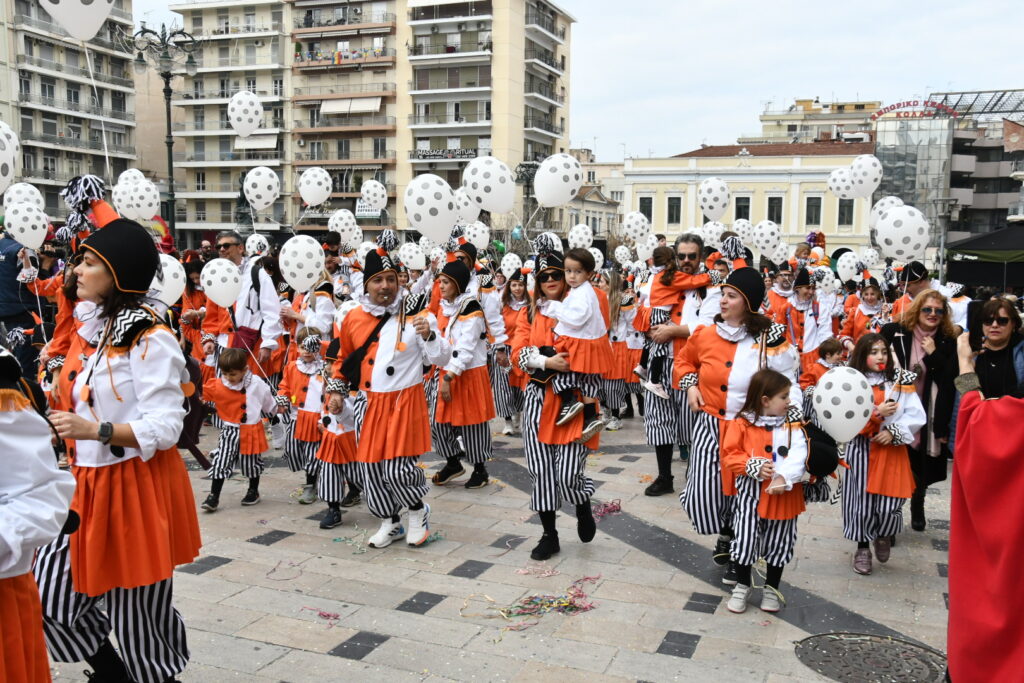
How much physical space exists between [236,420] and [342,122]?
5106 centimetres

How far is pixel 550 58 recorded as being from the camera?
56.7 metres

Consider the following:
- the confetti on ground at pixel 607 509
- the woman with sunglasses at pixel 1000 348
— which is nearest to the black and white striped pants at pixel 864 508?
the woman with sunglasses at pixel 1000 348

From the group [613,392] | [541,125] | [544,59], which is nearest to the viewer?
[613,392]

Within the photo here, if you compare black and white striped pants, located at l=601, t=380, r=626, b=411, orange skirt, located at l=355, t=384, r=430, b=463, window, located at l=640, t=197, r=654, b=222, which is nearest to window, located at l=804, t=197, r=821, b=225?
window, located at l=640, t=197, r=654, b=222

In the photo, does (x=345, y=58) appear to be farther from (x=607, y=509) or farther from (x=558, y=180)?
(x=607, y=509)

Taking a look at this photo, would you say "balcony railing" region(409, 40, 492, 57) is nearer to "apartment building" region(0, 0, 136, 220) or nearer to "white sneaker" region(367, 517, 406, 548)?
"apartment building" region(0, 0, 136, 220)

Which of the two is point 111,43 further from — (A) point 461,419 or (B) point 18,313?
(A) point 461,419

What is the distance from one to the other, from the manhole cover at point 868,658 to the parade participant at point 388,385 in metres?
2.74

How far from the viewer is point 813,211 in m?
51.2

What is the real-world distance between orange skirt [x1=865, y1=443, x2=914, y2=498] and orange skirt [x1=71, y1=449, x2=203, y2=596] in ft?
14.7

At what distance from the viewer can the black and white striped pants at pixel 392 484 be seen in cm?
592

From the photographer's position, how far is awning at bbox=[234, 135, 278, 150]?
55.7 metres

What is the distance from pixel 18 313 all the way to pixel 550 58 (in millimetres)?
51365

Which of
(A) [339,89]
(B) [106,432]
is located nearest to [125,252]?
(B) [106,432]
